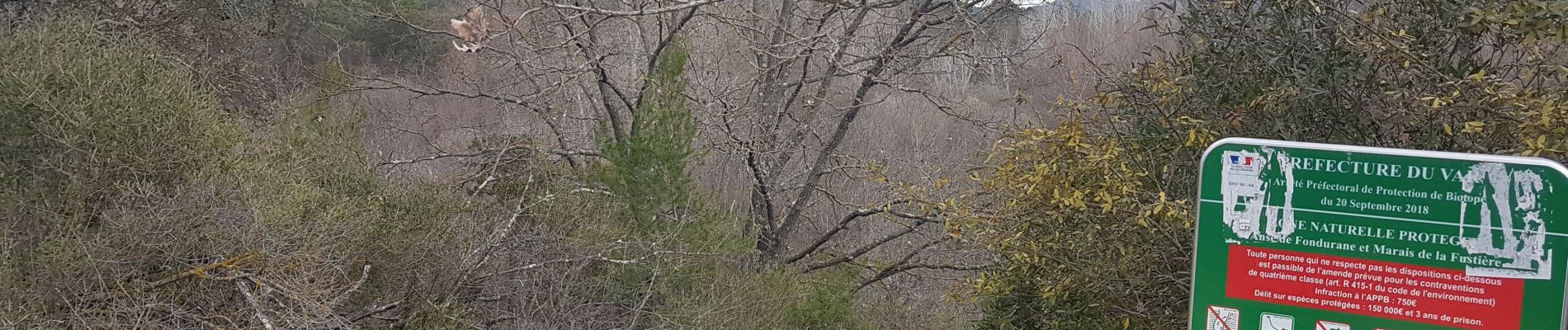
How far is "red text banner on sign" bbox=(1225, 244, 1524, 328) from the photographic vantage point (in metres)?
2.38

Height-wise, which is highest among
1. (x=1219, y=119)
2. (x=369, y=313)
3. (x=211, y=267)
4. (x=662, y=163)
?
(x=1219, y=119)

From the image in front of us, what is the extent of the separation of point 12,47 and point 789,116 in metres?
6.74

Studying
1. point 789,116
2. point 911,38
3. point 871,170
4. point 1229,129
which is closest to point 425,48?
point 789,116

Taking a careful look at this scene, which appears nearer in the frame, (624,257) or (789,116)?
(624,257)

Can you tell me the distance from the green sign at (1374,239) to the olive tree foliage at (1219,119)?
2.06m

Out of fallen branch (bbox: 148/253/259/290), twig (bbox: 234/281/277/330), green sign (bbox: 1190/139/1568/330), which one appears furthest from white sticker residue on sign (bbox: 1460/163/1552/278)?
fallen branch (bbox: 148/253/259/290)

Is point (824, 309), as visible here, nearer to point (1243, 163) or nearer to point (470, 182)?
point (470, 182)

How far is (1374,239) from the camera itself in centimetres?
246

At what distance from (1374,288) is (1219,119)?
274 cm

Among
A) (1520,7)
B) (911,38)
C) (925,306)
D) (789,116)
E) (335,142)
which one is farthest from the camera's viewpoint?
(925,306)

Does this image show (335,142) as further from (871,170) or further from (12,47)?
(871,170)

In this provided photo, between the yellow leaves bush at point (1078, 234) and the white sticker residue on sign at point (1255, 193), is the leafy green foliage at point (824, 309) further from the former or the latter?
the white sticker residue on sign at point (1255, 193)

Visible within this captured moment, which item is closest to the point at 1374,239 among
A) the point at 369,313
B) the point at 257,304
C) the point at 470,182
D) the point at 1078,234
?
the point at 1078,234

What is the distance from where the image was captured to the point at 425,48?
1850 centimetres
